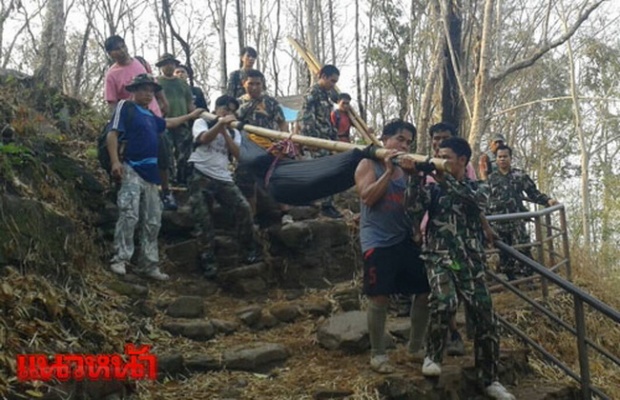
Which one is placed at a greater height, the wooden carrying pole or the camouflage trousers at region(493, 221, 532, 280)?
the wooden carrying pole

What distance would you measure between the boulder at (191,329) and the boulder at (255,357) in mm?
384

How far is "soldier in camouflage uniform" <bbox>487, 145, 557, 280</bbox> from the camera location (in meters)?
6.39

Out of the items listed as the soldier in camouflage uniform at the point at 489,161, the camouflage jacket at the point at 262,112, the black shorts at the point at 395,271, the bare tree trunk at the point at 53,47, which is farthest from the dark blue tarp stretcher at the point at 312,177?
the bare tree trunk at the point at 53,47

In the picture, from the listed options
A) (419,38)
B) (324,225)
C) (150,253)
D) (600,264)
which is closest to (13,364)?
(150,253)

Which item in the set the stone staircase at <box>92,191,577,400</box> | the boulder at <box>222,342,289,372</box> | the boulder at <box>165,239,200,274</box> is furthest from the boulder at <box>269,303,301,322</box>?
the boulder at <box>165,239,200,274</box>

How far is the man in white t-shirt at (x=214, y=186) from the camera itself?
19.0 ft

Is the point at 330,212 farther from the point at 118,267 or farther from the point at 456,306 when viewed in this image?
the point at 456,306

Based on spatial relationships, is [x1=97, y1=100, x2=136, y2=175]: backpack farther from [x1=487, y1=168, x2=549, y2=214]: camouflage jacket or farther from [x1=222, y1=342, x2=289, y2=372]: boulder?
[x1=487, y1=168, x2=549, y2=214]: camouflage jacket

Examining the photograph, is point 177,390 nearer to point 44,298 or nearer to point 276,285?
point 44,298

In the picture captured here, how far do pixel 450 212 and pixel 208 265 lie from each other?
2.77 meters

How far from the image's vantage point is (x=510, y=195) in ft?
21.7

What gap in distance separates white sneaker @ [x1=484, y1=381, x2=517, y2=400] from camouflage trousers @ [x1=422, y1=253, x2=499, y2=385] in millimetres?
34

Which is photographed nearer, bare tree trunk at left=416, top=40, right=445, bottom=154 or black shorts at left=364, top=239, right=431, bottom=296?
black shorts at left=364, top=239, right=431, bottom=296

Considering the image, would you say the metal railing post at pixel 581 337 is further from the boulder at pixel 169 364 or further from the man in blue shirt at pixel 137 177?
the man in blue shirt at pixel 137 177
